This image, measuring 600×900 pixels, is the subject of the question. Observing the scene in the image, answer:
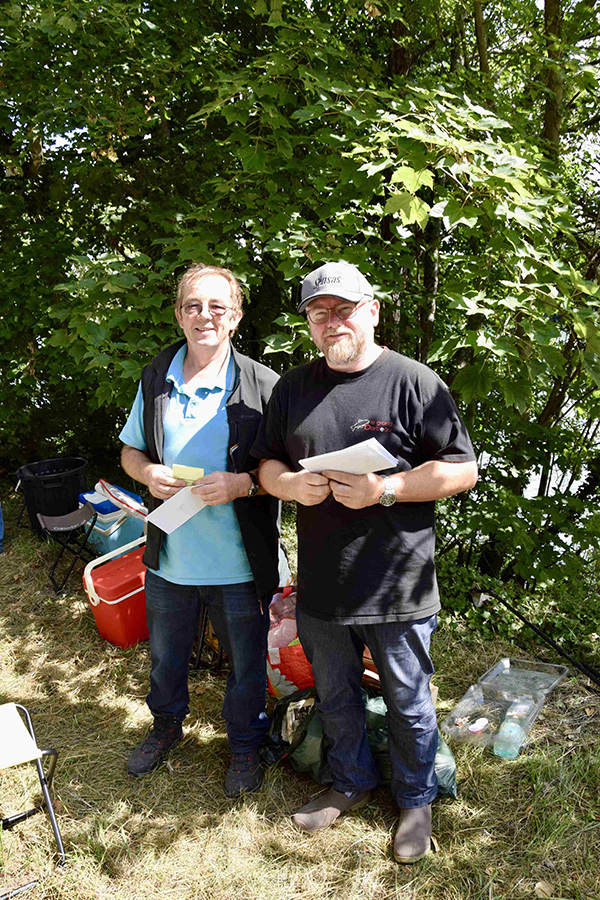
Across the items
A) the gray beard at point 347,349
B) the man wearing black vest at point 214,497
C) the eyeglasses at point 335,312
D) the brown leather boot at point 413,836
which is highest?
the eyeglasses at point 335,312

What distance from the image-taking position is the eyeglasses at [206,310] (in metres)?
2.45

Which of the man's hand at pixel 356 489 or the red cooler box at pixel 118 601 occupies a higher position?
the man's hand at pixel 356 489

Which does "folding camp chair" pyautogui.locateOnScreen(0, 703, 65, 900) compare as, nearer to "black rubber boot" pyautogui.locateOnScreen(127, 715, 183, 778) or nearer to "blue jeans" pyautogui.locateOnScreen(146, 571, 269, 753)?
"black rubber boot" pyautogui.locateOnScreen(127, 715, 183, 778)

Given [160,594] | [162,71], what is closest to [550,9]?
[162,71]

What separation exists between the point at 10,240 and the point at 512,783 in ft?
20.1

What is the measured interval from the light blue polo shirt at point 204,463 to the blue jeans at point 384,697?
1.24ft

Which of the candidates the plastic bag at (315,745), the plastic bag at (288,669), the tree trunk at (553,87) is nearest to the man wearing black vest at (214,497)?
the plastic bag at (315,745)

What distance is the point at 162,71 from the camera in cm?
441

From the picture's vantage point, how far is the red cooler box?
404 centimetres

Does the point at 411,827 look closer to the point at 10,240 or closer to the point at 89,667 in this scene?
the point at 89,667

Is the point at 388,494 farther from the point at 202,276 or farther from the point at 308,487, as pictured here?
the point at 202,276

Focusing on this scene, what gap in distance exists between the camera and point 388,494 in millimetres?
2057

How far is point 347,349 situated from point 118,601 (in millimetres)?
2642

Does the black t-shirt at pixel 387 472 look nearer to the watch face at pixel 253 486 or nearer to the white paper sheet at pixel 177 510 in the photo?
the watch face at pixel 253 486
